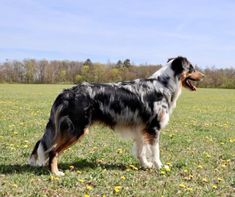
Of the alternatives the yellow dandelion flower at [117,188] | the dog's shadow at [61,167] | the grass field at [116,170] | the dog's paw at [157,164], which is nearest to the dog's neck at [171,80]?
the dog's paw at [157,164]

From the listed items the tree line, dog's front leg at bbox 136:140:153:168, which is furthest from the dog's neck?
the tree line

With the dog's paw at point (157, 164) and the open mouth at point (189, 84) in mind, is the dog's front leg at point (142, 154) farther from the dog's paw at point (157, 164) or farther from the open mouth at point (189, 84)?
the open mouth at point (189, 84)

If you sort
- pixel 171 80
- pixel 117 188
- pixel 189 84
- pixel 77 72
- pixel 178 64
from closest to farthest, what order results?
pixel 117 188 → pixel 171 80 → pixel 178 64 → pixel 189 84 → pixel 77 72

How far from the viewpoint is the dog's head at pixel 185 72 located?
8828 mm

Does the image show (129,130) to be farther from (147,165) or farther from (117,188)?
(117,188)

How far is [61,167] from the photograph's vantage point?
808 centimetres

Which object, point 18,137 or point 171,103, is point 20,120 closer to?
point 18,137

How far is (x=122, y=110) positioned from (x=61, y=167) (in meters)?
1.73

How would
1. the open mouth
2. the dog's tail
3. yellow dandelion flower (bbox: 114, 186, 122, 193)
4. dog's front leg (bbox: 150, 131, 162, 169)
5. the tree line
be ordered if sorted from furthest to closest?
1. the tree line
2. the open mouth
3. dog's front leg (bbox: 150, 131, 162, 169)
4. the dog's tail
5. yellow dandelion flower (bbox: 114, 186, 122, 193)

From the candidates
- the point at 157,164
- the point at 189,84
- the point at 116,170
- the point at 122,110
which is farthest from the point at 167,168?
the point at 189,84

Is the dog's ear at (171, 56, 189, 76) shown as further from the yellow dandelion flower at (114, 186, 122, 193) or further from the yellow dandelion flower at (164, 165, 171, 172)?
the yellow dandelion flower at (114, 186, 122, 193)

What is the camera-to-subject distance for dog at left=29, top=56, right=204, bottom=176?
298 inches

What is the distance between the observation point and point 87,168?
8.05m

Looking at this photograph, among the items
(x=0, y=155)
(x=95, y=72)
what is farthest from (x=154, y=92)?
(x=95, y=72)
